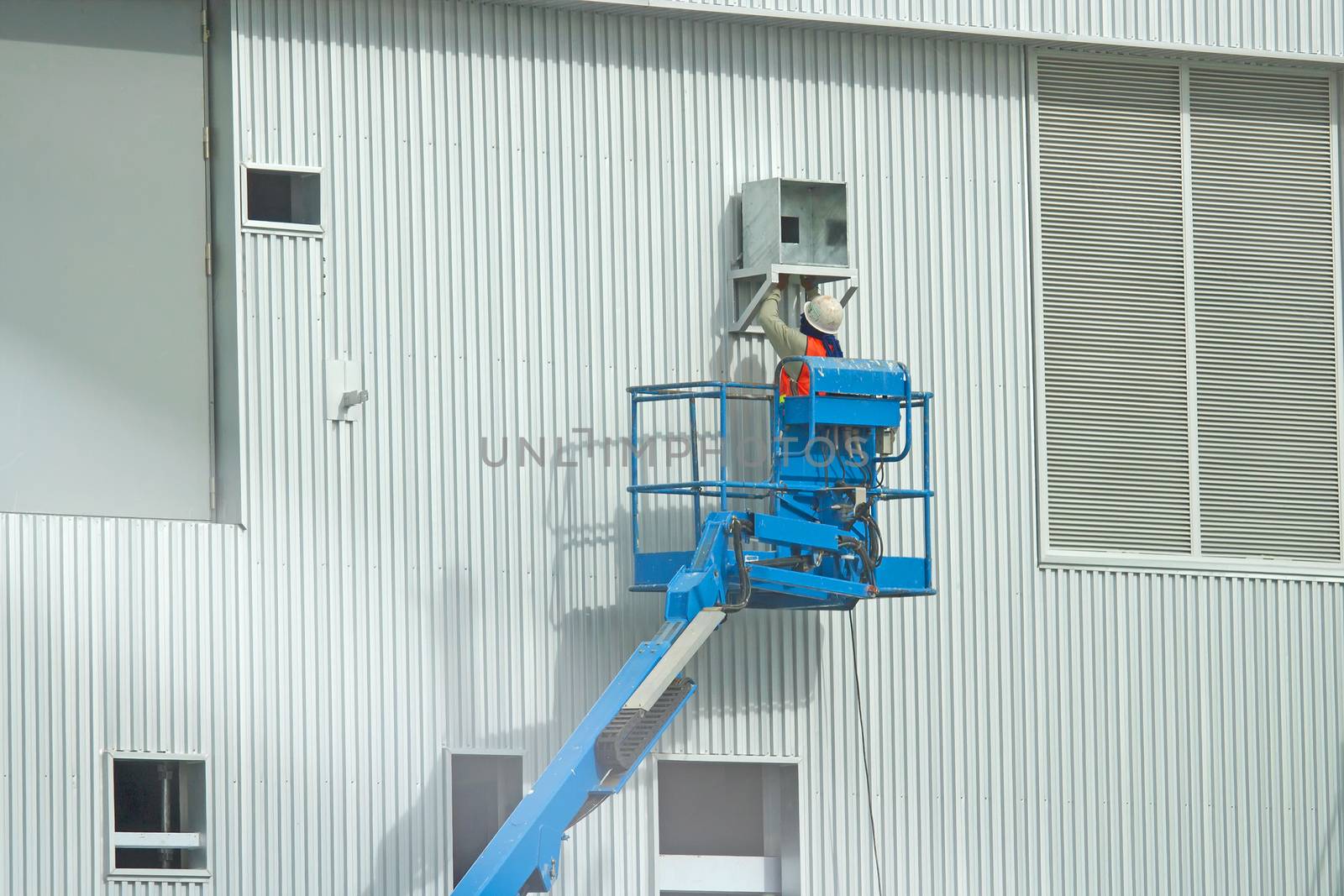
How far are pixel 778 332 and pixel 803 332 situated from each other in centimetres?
24

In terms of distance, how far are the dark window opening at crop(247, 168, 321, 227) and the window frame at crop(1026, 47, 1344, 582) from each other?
702 centimetres

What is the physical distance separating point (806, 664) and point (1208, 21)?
7.78 meters

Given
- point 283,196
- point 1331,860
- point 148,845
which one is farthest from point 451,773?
point 1331,860

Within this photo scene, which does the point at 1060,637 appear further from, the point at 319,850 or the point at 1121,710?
the point at 319,850

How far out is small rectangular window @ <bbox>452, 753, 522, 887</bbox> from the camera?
18594 mm

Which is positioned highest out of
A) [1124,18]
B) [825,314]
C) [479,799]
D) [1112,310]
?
[1124,18]

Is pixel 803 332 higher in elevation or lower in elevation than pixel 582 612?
higher

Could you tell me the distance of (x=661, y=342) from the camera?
19.8 metres

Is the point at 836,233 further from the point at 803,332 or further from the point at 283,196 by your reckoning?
the point at 283,196

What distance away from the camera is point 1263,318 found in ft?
70.8

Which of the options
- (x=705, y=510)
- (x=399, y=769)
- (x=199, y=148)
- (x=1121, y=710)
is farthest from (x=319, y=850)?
(x=1121, y=710)

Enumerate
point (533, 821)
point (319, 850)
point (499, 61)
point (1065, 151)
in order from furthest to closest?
1. point (1065, 151)
2. point (499, 61)
3. point (319, 850)
4. point (533, 821)

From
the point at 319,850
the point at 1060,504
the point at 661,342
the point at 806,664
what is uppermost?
the point at 661,342

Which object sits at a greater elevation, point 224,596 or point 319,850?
point 224,596
